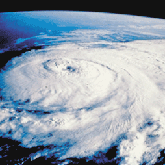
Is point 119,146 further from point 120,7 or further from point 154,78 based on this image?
point 120,7

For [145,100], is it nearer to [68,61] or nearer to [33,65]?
[68,61]

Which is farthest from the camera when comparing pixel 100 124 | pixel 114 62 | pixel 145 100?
pixel 114 62

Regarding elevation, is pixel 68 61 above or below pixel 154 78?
above

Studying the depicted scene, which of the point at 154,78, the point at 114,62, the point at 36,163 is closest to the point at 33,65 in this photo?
the point at 114,62

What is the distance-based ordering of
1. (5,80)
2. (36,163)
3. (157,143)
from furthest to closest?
1. (5,80)
2. (157,143)
3. (36,163)

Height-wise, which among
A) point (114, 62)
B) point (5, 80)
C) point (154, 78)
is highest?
point (114, 62)

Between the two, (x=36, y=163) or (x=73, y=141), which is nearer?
(x=36, y=163)

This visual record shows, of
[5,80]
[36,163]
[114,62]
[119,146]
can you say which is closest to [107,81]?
[114,62]
